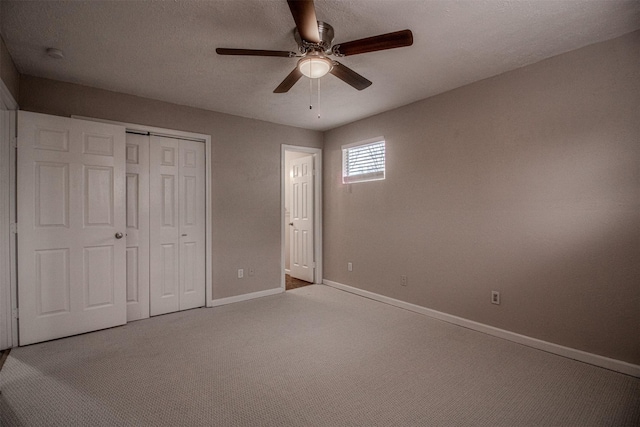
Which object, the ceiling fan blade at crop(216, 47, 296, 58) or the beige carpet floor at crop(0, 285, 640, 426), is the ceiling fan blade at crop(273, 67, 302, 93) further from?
the beige carpet floor at crop(0, 285, 640, 426)

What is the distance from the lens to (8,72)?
250cm

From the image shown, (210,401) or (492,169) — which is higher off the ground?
(492,169)

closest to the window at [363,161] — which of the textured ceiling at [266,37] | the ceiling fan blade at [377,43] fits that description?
the textured ceiling at [266,37]

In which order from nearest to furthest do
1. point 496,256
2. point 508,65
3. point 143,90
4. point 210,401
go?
point 210,401
point 508,65
point 496,256
point 143,90

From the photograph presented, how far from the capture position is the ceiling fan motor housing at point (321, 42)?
2.05 metres

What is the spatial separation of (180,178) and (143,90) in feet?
3.36

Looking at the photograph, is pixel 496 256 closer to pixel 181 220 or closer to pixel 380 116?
pixel 380 116

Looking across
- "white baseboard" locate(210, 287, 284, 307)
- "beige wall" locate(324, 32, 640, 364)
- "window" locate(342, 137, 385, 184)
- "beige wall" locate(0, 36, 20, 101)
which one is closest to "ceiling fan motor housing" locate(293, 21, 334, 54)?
"beige wall" locate(324, 32, 640, 364)

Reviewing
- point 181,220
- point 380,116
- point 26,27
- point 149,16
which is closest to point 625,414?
point 380,116

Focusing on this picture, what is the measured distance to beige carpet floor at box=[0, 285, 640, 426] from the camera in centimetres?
183

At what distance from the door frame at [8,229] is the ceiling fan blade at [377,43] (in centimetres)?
281

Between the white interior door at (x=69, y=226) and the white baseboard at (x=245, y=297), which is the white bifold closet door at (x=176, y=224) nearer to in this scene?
the white baseboard at (x=245, y=297)

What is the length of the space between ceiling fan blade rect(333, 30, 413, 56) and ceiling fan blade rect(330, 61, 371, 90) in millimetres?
139

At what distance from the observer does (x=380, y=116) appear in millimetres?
4109
